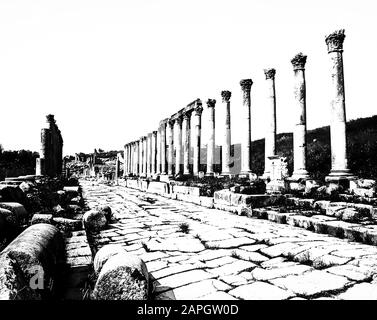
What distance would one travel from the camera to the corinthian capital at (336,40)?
10154 millimetres

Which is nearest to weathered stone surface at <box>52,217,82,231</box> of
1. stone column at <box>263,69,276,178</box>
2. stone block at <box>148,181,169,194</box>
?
stone block at <box>148,181,169,194</box>

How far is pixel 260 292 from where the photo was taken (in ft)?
9.61

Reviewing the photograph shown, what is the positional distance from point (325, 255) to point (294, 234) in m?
1.51

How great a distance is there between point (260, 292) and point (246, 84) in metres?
13.8

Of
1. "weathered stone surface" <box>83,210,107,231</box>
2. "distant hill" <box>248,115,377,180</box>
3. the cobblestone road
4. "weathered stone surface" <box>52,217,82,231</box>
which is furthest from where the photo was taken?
"distant hill" <box>248,115,377,180</box>

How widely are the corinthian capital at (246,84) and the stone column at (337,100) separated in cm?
529

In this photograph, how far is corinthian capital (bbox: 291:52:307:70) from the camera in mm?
12148

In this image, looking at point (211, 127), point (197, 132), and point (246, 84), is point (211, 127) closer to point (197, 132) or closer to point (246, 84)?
point (197, 132)

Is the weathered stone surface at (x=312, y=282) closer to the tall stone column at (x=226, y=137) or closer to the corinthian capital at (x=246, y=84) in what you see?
the corinthian capital at (x=246, y=84)

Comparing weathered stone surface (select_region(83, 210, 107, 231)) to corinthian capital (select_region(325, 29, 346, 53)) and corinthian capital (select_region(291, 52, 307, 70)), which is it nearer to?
corinthian capital (select_region(325, 29, 346, 53))

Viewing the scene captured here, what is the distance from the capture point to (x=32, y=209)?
816 cm

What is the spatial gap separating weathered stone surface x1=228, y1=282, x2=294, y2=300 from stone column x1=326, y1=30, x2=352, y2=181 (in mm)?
8143
